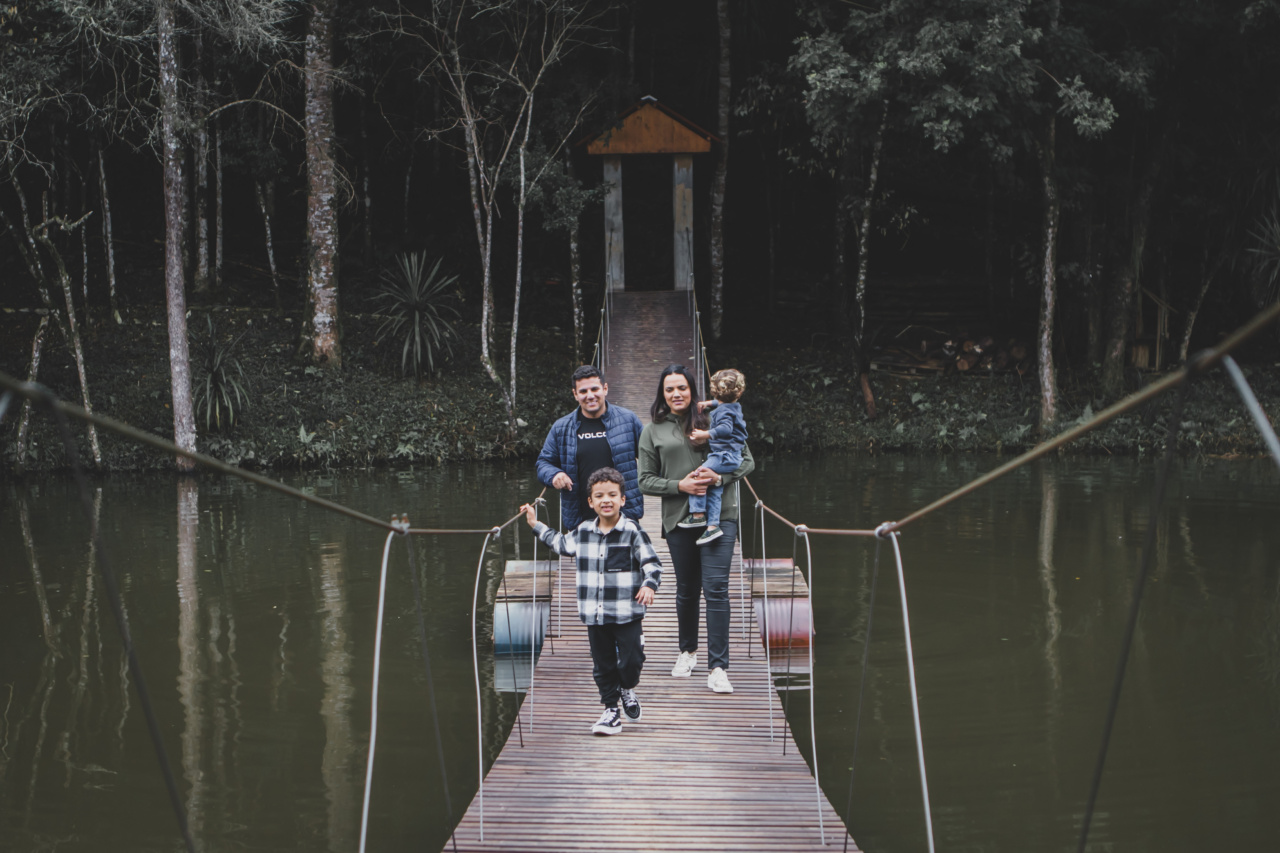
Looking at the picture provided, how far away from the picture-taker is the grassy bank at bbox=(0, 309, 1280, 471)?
13.5 m

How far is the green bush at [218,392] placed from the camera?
44.2ft

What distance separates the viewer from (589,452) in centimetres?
465

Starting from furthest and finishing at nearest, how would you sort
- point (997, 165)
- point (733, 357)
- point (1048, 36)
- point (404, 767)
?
point (733, 357), point (997, 165), point (1048, 36), point (404, 767)

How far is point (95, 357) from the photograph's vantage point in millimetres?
14570

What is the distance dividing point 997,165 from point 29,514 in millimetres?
12725

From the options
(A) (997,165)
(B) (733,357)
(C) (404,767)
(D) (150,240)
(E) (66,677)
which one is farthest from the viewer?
(D) (150,240)

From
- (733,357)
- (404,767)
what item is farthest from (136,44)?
(404,767)

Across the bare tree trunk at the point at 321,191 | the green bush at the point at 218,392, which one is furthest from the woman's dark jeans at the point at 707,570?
the bare tree trunk at the point at 321,191

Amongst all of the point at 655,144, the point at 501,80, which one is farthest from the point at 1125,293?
the point at 501,80

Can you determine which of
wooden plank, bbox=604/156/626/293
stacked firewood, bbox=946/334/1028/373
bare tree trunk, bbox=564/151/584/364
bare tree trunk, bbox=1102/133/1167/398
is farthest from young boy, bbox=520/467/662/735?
stacked firewood, bbox=946/334/1028/373

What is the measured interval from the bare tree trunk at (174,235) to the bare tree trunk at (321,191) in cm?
194

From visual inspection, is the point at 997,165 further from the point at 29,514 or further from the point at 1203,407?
the point at 29,514

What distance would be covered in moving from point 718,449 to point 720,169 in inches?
488

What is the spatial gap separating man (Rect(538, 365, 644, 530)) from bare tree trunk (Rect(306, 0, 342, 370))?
11.0 metres
